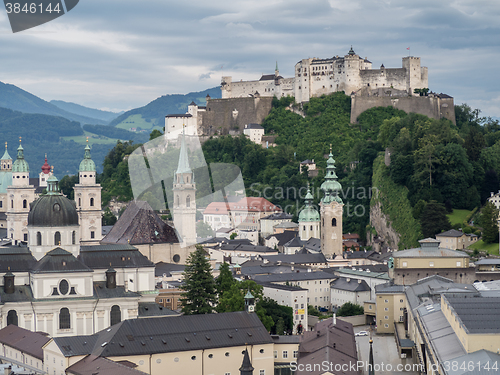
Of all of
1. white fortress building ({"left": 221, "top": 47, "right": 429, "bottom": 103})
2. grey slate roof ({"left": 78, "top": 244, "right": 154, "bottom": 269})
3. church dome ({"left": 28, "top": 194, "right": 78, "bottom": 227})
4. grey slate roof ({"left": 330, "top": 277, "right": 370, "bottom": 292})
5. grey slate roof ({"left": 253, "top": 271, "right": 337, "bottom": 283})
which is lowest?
grey slate roof ({"left": 330, "top": 277, "right": 370, "bottom": 292})

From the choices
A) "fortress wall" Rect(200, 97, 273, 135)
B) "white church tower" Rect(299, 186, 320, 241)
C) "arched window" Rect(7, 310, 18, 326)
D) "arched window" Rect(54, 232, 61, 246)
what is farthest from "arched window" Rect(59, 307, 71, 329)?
"fortress wall" Rect(200, 97, 273, 135)

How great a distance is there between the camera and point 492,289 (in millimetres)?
54688

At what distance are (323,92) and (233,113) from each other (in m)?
13.5

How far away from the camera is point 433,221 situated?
7956cm

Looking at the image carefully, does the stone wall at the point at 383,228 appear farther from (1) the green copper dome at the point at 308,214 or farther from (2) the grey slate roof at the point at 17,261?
(2) the grey slate roof at the point at 17,261

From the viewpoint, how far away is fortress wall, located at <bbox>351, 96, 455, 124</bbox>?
11288 cm

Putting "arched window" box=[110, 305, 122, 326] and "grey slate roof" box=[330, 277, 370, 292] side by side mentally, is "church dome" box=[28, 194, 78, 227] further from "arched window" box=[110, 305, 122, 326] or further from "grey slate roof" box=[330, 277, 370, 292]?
"grey slate roof" box=[330, 277, 370, 292]

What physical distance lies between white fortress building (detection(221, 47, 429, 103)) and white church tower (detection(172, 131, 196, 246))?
47992 mm

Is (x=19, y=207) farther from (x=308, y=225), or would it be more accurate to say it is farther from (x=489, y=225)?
(x=489, y=225)

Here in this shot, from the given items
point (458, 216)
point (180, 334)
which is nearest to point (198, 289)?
point (180, 334)

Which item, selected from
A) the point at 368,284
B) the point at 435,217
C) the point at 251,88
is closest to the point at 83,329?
the point at 368,284

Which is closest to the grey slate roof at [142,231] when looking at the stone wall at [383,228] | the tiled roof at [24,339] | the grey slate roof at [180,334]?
the stone wall at [383,228]

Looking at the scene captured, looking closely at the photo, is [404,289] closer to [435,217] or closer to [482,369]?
[435,217]

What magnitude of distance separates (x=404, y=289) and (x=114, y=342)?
81.6 ft
